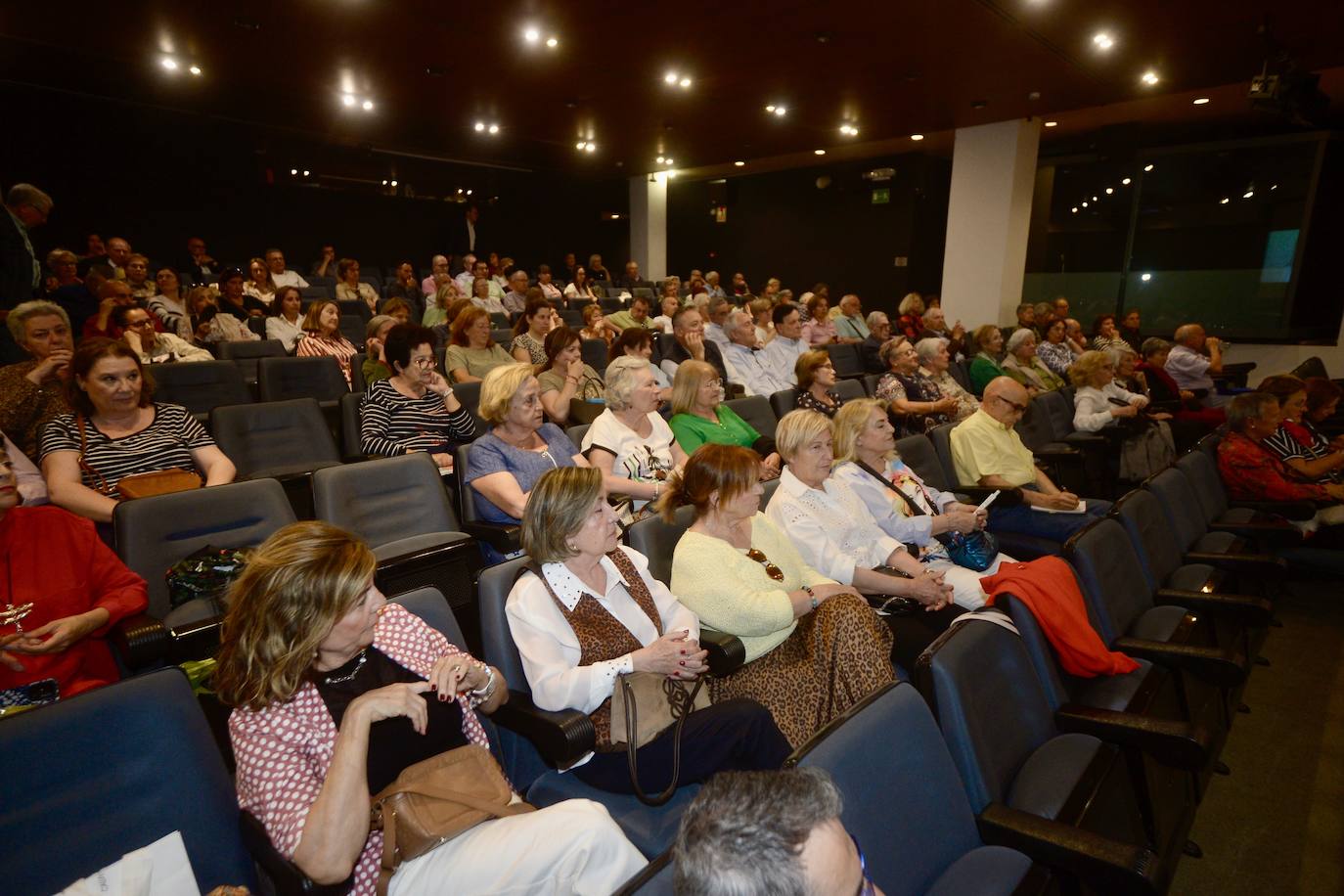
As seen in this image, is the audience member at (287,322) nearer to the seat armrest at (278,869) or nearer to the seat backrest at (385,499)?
the seat backrest at (385,499)

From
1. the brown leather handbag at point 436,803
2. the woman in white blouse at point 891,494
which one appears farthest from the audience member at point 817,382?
the brown leather handbag at point 436,803

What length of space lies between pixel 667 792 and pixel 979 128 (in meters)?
9.12

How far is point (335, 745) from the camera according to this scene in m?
1.25

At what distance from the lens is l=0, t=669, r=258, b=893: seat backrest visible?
3.60 ft

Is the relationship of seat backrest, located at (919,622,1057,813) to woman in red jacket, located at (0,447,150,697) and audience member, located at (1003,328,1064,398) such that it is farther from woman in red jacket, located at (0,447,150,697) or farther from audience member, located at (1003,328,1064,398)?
audience member, located at (1003,328,1064,398)

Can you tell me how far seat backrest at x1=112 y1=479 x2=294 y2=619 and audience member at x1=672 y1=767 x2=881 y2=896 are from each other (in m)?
2.05

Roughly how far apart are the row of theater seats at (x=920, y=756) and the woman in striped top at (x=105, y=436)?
0.60 meters

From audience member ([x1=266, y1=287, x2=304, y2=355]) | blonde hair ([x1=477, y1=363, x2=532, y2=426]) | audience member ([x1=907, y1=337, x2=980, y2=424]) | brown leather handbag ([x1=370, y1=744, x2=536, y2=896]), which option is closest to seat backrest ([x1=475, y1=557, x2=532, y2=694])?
brown leather handbag ([x1=370, y1=744, x2=536, y2=896])

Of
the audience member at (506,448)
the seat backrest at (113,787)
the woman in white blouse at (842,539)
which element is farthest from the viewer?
the audience member at (506,448)

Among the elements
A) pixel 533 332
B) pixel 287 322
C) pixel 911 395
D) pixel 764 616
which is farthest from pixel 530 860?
pixel 287 322

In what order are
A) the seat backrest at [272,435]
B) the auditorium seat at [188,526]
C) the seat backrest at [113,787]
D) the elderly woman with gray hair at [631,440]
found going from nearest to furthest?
1. the seat backrest at [113,787]
2. the auditorium seat at [188,526]
3. the elderly woman with gray hair at [631,440]
4. the seat backrest at [272,435]

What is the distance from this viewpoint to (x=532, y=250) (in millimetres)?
14359

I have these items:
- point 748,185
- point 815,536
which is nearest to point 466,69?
point 815,536

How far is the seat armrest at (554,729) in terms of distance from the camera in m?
1.46
